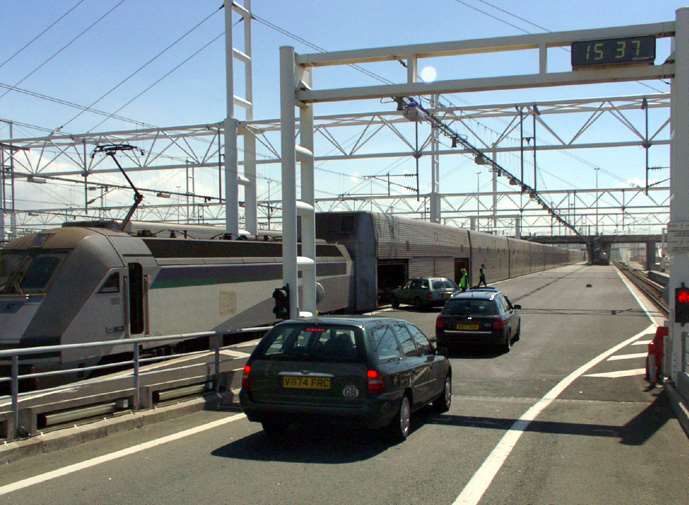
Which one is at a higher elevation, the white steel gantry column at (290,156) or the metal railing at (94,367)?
the white steel gantry column at (290,156)

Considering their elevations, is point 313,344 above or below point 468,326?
above

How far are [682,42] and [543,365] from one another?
7.14m

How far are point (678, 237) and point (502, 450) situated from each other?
514 cm

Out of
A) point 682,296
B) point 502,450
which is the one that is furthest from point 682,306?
point 502,450

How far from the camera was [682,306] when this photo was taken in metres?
10.8

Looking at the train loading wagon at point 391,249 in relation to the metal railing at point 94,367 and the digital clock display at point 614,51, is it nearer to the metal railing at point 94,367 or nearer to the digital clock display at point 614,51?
the metal railing at point 94,367

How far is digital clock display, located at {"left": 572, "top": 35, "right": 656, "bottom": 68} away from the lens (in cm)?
1114

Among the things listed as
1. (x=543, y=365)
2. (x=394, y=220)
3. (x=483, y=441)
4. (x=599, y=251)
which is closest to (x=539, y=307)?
(x=394, y=220)

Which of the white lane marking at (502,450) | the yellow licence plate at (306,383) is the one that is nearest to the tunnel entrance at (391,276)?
the white lane marking at (502,450)

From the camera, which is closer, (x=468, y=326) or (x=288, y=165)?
(x=288, y=165)

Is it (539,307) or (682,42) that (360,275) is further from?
(682,42)

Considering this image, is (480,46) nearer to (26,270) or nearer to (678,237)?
(678,237)

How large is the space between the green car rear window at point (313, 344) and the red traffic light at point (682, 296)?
19.0 feet

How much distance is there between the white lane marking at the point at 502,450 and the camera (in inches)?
241
